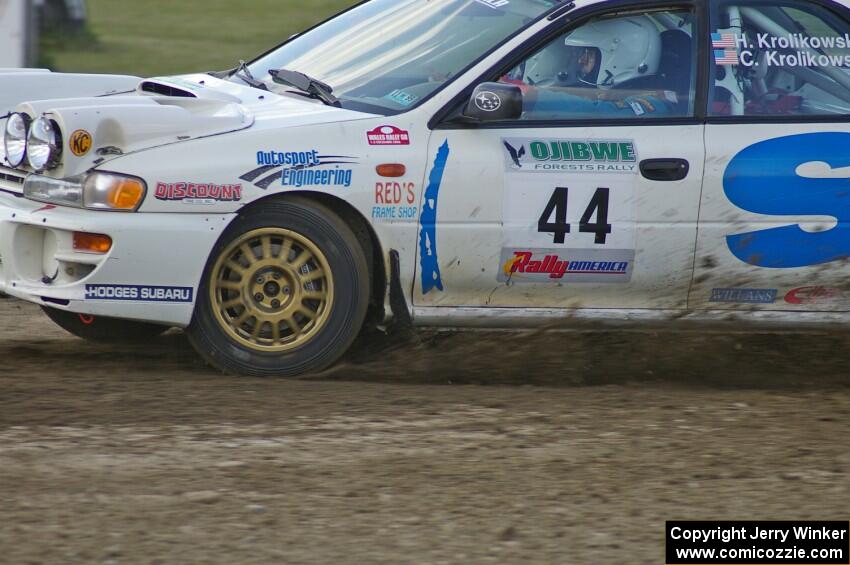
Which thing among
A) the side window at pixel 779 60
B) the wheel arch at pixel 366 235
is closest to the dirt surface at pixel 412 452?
the wheel arch at pixel 366 235

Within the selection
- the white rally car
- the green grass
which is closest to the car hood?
the white rally car

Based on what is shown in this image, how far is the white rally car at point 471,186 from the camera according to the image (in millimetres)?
5031

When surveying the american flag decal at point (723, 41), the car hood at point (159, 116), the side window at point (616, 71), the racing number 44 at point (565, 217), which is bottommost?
the racing number 44 at point (565, 217)

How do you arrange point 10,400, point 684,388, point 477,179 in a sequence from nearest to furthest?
point 10,400 < point 477,179 < point 684,388

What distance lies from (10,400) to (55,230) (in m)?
0.68

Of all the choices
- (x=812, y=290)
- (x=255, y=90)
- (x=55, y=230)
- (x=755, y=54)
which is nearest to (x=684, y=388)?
(x=812, y=290)

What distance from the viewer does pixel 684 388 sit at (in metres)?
5.57

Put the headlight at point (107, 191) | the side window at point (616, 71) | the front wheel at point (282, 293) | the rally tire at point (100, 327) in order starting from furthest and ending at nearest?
the rally tire at point (100, 327)
the side window at point (616, 71)
the front wheel at point (282, 293)
the headlight at point (107, 191)

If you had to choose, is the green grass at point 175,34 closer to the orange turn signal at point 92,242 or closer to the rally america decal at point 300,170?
the orange turn signal at point 92,242

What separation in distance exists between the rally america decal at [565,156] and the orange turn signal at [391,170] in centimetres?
42

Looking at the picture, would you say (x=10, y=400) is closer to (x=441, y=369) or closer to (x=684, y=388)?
(x=441, y=369)

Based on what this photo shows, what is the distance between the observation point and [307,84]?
559 centimetres

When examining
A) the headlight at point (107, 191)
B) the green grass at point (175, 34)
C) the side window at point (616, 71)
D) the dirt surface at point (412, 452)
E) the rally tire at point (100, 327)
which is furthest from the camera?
the green grass at point (175, 34)

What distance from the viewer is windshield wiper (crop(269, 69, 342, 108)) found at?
214 inches
